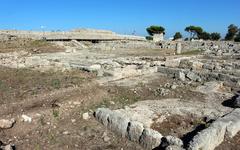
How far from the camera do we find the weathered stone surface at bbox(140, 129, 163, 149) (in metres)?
6.28

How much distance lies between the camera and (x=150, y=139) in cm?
634

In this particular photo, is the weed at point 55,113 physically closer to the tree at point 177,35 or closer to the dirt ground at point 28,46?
the dirt ground at point 28,46

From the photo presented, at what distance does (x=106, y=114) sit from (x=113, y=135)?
70 cm

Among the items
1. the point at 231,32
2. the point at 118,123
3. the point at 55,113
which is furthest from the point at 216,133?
the point at 231,32

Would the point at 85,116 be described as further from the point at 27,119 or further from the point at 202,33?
the point at 202,33

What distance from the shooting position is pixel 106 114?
755 cm

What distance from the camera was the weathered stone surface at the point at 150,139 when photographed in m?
6.28

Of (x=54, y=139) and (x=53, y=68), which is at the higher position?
(x=53, y=68)

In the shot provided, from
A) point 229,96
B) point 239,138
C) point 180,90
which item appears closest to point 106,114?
point 239,138

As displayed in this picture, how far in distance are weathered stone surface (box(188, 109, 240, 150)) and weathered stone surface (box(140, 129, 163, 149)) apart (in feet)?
2.27

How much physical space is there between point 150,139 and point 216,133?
1442 mm

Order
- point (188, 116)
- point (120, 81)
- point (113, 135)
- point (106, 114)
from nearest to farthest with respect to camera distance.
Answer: point (113, 135) < point (106, 114) < point (188, 116) < point (120, 81)

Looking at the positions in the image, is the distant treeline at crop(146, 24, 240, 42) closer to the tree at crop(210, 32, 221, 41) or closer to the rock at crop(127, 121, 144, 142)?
the tree at crop(210, 32, 221, 41)

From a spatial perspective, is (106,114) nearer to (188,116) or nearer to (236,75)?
(188,116)
